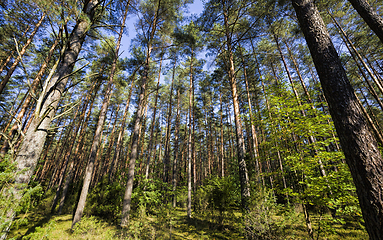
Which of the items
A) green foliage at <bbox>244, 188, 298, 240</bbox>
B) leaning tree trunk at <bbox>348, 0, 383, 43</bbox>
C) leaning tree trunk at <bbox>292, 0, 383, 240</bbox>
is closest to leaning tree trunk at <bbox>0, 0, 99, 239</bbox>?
leaning tree trunk at <bbox>292, 0, 383, 240</bbox>

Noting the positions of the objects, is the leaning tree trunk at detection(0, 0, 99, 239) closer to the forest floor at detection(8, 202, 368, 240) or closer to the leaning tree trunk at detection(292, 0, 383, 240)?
the forest floor at detection(8, 202, 368, 240)

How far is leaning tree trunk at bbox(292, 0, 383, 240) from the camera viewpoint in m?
2.11

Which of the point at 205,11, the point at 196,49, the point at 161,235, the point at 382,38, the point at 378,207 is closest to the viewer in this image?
the point at 378,207

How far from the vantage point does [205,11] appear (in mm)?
8289

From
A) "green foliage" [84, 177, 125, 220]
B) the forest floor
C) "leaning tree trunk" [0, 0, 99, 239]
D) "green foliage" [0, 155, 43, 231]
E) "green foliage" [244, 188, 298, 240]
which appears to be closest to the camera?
"green foliage" [0, 155, 43, 231]

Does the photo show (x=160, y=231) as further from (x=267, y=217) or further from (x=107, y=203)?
(x=107, y=203)

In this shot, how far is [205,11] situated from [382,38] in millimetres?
7692

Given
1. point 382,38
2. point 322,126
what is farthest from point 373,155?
point 382,38

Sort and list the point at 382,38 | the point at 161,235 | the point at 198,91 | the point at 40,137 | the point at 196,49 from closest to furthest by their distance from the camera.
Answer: the point at 40,137 → the point at 382,38 → the point at 161,235 → the point at 196,49 → the point at 198,91

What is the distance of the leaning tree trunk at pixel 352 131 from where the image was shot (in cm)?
211

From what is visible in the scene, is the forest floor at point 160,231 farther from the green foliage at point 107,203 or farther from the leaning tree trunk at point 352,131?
the leaning tree trunk at point 352,131

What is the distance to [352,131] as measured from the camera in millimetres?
2438

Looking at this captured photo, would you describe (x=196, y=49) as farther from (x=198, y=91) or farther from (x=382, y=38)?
(x=382, y=38)

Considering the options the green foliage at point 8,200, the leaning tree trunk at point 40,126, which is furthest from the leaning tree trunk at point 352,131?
the leaning tree trunk at point 40,126
